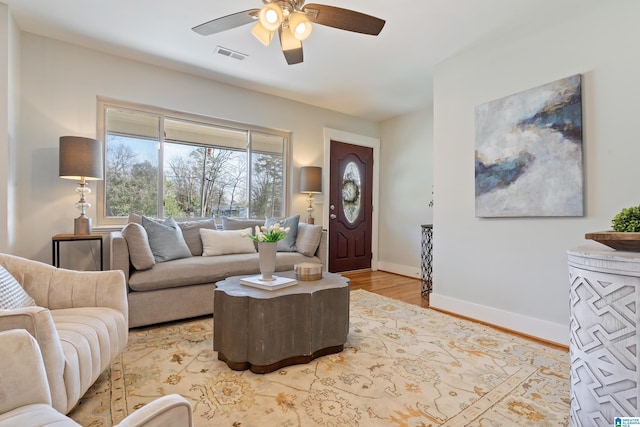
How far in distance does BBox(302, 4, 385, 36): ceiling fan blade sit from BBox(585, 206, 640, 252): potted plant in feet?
5.19

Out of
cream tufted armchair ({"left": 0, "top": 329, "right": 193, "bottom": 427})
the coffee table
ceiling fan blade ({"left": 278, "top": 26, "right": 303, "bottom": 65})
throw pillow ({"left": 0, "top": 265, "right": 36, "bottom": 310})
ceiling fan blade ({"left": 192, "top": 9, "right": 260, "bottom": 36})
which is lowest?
the coffee table

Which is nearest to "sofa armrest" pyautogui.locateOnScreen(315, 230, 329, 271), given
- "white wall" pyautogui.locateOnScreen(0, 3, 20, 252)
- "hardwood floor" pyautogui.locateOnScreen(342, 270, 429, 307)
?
"hardwood floor" pyautogui.locateOnScreen(342, 270, 429, 307)

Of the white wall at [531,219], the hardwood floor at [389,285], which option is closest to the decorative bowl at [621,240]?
the white wall at [531,219]

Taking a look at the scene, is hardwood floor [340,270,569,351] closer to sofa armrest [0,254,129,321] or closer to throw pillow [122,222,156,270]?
throw pillow [122,222,156,270]

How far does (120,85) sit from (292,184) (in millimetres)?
2323

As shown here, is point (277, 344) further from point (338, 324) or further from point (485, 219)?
point (485, 219)

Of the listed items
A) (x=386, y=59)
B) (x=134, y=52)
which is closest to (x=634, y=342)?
(x=386, y=59)

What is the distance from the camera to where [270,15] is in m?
1.78

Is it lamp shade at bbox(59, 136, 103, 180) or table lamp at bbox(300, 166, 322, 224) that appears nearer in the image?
lamp shade at bbox(59, 136, 103, 180)

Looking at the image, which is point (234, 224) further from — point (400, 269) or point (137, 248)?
point (400, 269)

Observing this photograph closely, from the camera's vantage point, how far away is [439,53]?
10.2 feet

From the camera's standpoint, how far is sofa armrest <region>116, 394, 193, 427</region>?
674mm

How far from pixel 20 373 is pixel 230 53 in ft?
10.2

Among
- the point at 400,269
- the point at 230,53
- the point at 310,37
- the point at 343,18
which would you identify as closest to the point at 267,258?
the point at 343,18
